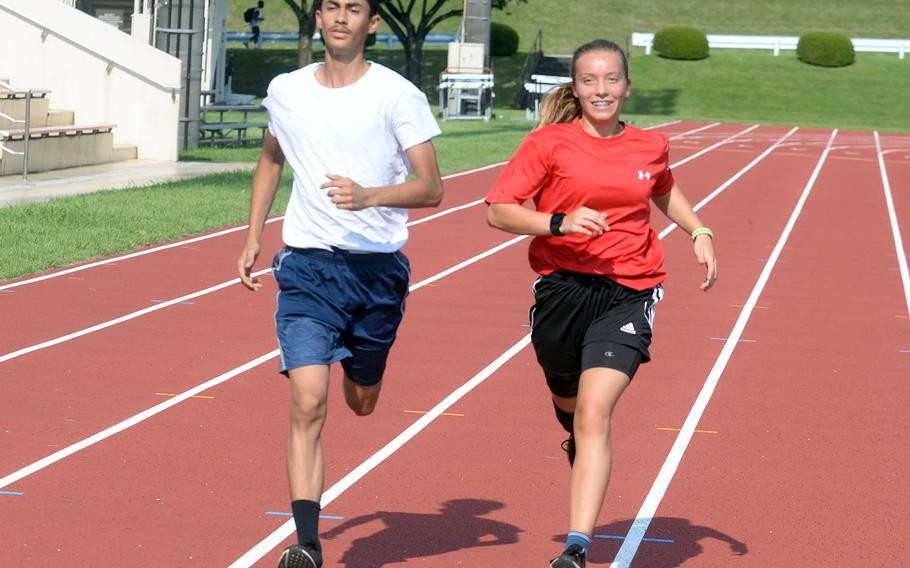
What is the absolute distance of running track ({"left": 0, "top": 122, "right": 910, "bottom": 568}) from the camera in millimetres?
5902

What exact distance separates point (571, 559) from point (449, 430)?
9.45 ft

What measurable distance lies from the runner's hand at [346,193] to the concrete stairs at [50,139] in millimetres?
16186

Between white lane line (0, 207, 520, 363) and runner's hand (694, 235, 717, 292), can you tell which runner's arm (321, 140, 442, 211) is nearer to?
runner's hand (694, 235, 717, 292)

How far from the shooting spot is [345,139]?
17.3 ft

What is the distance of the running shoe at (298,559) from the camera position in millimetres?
4918

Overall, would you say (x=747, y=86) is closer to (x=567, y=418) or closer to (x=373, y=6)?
(x=567, y=418)

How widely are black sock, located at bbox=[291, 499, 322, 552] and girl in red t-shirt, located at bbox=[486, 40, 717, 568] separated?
3.02ft

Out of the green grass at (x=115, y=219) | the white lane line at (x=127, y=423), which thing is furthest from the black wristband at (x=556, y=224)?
the green grass at (x=115, y=219)

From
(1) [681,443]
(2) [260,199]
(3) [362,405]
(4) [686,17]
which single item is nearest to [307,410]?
(3) [362,405]

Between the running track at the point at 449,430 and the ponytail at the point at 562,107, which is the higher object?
the ponytail at the point at 562,107

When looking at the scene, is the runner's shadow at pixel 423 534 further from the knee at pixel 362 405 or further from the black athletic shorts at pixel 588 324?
the black athletic shorts at pixel 588 324

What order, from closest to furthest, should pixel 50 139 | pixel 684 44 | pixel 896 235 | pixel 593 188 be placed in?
pixel 593 188 → pixel 896 235 → pixel 50 139 → pixel 684 44

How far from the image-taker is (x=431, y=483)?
6715mm

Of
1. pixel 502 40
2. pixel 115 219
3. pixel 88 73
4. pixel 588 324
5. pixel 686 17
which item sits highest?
pixel 686 17
